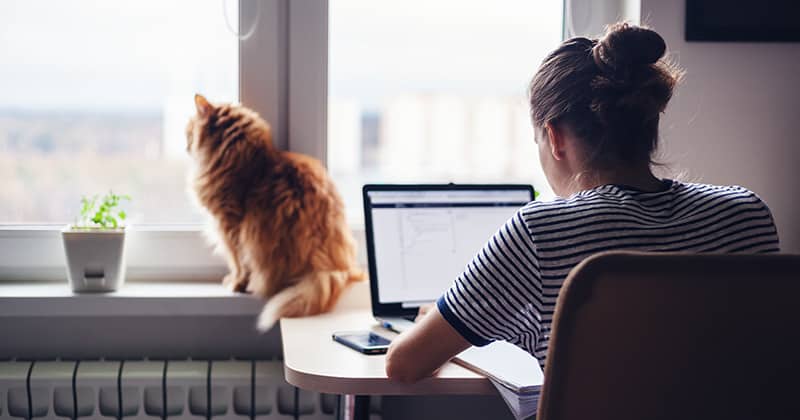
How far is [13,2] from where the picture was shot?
1.79 meters

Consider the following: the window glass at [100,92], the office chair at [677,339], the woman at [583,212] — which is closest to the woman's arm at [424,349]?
the woman at [583,212]

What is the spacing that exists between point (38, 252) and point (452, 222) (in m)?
0.95

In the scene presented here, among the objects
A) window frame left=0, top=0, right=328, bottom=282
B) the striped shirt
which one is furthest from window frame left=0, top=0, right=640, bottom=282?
the striped shirt

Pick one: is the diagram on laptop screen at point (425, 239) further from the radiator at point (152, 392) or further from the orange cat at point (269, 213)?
the radiator at point (152, 392)

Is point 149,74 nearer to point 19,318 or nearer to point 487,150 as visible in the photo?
point 19,318

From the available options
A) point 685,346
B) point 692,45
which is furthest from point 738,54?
point 685,346

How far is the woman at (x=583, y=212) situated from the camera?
101cm

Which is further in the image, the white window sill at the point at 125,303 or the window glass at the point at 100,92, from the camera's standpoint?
the window glass at the point at 100,92

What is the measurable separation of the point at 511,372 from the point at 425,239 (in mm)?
461

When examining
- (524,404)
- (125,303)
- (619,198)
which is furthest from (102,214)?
(619,198)

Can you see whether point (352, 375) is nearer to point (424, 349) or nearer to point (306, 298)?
point (424, 349)

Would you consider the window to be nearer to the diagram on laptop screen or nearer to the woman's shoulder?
the diagram on laptop screen

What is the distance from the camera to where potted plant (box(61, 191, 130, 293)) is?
5.52 feet

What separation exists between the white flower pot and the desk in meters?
0.49
